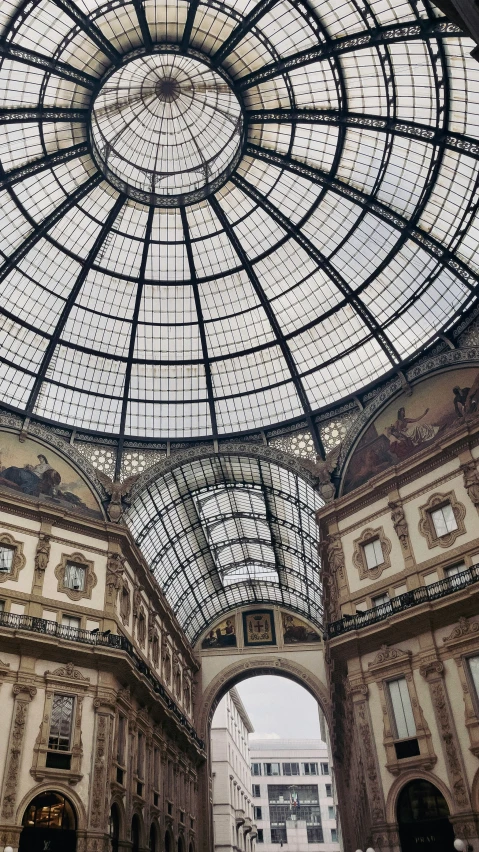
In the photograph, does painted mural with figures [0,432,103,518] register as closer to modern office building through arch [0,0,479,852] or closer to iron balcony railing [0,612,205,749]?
modern office building through arch [0,0,479,852]

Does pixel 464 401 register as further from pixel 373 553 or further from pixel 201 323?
pixel 201 323

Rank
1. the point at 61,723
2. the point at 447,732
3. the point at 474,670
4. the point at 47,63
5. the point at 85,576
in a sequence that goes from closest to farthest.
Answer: the point at 447,732, the point at 474,670, the point at 47,63, the point at 61,723, the point at 85,576

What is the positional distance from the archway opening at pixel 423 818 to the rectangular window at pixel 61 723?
589 inches

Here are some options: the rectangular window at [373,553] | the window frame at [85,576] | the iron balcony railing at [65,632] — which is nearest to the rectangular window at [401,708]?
the rectangular window at [373,553]

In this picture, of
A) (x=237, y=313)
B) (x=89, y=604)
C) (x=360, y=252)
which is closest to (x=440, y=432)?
(x=360, y=252)

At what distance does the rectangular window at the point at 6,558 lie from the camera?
104ft

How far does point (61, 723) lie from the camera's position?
29750mm

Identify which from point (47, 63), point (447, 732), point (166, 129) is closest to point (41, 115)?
point (47, 63)

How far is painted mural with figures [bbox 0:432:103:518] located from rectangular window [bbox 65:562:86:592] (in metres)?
3.52

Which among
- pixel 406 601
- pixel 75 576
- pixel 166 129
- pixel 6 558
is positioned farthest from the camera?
pixel 166 129

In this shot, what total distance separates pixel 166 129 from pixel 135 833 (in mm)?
38353

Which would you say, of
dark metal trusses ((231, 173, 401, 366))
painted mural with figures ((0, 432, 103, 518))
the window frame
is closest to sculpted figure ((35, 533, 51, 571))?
the window frame

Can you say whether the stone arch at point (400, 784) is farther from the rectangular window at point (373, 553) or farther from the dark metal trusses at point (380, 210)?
the dark metal trusses at point (380, 210)

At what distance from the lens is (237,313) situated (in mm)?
40594
